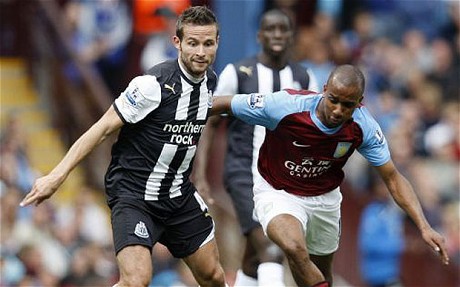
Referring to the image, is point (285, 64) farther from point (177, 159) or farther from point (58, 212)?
point (58, 212)

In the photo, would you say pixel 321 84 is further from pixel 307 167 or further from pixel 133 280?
pixel 133 280

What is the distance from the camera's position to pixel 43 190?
9.98 metres

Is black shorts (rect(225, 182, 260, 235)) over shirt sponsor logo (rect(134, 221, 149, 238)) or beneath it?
beneath

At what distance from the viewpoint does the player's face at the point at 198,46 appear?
34.9 ft

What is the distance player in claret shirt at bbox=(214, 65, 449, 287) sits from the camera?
421 inches

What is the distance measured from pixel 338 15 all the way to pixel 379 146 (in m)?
11.6

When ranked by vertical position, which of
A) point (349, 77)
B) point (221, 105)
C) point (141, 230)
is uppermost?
point (349, 77)

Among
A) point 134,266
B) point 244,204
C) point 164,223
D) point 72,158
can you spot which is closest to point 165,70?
point 72,158

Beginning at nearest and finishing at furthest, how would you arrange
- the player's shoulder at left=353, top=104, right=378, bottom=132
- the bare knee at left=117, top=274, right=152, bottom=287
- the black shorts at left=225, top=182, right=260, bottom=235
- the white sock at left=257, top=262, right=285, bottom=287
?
1. the bare knee at left=117, top=274, right=152, bottom=287
2. the player's shoulder at left=353, top=104, right=378, bottom=132
3. the white sock at left=257, top=262, right=285, bottom=287
4. the black shorts at left=225, top=182, right=260, bottom=235

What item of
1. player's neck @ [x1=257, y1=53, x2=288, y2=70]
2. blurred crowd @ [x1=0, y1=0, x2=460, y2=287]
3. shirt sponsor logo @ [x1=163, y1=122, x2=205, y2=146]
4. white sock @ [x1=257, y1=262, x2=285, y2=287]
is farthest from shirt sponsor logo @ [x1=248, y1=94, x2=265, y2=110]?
blurred crowd @ [x1=0, y1=0, x2=460, y2=287]

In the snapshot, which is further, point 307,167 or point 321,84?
point 321,84

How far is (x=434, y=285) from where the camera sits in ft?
62.2

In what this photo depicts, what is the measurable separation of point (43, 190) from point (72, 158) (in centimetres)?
40

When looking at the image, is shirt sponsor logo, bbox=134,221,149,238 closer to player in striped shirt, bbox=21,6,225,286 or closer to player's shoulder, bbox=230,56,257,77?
player in striped shirt, bbox=21,6,225,286
